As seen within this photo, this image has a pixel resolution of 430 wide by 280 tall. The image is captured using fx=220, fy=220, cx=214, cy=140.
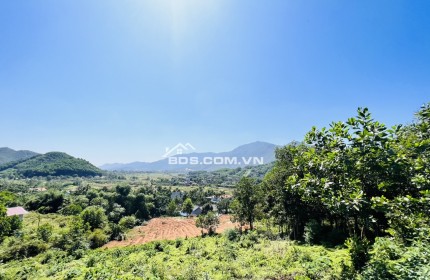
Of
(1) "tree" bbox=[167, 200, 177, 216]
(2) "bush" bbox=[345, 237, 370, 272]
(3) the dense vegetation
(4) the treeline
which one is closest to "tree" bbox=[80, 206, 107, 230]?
(3) the dense vegetation

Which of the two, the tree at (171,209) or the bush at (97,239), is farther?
the tree at (171,209)

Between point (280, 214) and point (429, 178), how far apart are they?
2408 centimetres

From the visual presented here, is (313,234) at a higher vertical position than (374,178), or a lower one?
lower

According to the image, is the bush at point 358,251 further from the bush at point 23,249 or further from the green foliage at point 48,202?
the green foliage at point 48,202

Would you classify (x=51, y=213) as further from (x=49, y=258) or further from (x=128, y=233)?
(x=49, y=258)

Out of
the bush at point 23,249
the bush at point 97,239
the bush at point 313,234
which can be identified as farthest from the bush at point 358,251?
the bush at point 97,239

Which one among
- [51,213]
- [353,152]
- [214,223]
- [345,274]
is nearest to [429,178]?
[353,152]

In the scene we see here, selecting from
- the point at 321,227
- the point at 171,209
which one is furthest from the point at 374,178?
the point at 171,209

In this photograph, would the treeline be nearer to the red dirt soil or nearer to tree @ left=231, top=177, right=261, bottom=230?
tree @ left=231, top=177, right=261, bottom=230

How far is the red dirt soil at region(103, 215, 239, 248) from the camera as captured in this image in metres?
42.8

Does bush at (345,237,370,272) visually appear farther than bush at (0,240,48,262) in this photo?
No

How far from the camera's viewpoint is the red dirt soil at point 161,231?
42787 millimetres

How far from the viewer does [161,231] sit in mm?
51219

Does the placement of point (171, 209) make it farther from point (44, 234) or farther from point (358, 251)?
point (358, 251)
